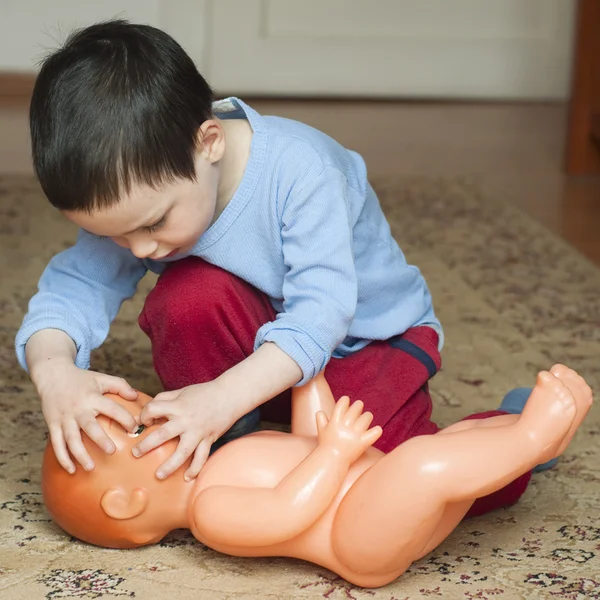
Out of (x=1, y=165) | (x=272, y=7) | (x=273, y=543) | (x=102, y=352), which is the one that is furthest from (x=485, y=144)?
(x=273, y=543)

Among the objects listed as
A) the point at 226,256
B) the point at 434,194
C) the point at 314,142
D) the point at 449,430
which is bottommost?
the point at 434,194

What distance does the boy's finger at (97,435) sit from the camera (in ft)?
2.85

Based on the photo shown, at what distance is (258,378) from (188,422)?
7cm

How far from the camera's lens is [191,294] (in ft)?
3.37

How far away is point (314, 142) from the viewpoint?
1025 millimetres

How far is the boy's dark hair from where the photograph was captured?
84 cm

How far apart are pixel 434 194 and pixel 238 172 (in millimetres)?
1299

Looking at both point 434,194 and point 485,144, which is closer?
point 434,194

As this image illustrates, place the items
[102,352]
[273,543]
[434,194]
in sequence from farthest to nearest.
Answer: [434,194] → [102,352] → [273,543]

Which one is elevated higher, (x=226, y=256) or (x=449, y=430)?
(x=226, y=256)

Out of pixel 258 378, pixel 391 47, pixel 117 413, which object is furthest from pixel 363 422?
pixel 391 47

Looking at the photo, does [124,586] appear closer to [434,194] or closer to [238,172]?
[238,172]

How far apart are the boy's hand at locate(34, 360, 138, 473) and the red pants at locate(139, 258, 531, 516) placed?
13cm

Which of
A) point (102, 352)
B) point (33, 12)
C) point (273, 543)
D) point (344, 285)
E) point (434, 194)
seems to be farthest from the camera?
point (33, 12)
